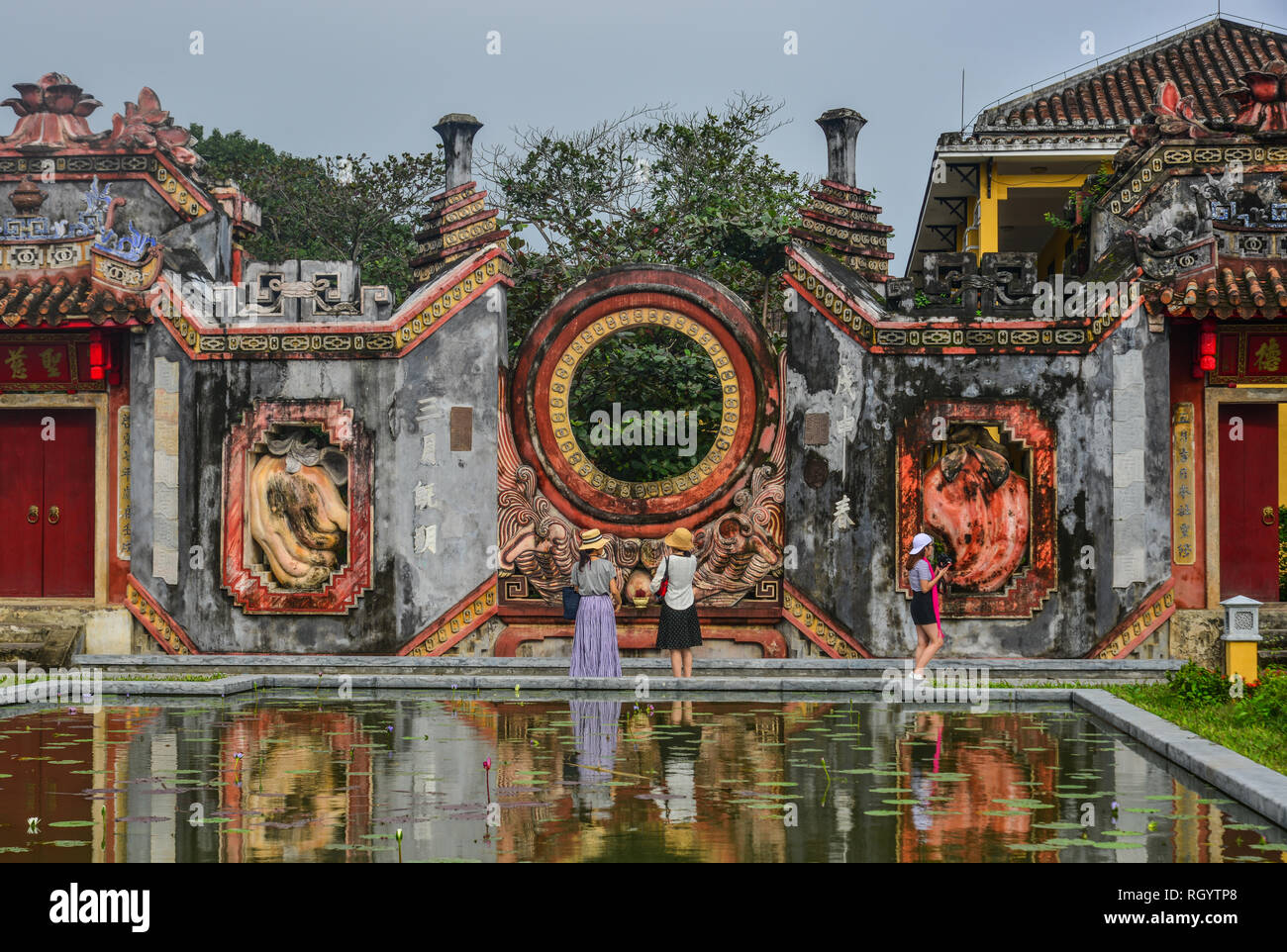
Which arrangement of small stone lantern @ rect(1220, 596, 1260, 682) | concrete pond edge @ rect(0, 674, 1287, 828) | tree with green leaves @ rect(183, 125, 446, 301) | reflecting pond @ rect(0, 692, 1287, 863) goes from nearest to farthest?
1. reflecting pond @ rect(0, 692, 1287, 863)
2. concrete pond edge @ rect(0, 674, 1287, 828)
3. small stone lantern @ rect(1220, 596, 1260, 682)
4. tree with green leaves @ rect(183, 125, 446, 301)

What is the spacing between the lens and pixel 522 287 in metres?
22.3

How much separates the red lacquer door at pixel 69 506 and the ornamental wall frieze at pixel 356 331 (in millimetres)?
1679

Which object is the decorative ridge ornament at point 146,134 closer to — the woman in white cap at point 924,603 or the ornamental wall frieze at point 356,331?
the ornamental wall frieze at point 356,331

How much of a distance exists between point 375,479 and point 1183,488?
8411 mm

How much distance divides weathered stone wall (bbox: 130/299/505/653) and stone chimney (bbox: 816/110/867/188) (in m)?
4.06

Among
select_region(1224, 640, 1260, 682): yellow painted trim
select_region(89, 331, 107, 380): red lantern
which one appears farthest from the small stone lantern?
select_region(89, 331, 107, 380): red lantern

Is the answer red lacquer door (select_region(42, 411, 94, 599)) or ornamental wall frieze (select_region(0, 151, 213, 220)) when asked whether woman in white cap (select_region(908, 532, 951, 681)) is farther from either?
red lacquer door (select_region(42, 411, 94, 599))

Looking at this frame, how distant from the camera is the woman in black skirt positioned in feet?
47.1

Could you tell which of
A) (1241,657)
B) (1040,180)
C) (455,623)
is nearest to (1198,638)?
(1241,657)

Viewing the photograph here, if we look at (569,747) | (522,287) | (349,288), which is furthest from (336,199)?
(569,747)

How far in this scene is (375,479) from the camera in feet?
54.4

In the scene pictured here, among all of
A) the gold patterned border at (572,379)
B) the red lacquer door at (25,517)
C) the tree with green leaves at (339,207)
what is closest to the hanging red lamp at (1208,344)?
the gold patterned border at (572,379)

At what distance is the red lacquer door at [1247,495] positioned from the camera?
53.8 ft
